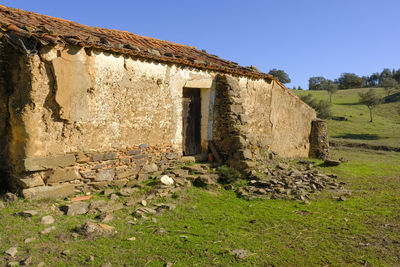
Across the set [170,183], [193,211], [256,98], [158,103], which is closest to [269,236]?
[193,211]

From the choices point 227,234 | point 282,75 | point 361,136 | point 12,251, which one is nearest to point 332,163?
point 227,234

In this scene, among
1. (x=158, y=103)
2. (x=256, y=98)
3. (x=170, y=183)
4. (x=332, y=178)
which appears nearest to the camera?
(x=170, y=183)

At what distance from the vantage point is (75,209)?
481cm

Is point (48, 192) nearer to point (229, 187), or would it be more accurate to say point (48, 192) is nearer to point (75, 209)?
point (75, 209)

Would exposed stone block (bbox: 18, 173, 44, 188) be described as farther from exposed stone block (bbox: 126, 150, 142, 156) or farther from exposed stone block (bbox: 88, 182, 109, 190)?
exposed stone block (bbox: 126, 150, 142, 156)

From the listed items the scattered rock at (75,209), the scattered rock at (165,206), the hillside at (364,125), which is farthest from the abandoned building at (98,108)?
the hillside at (364,125)

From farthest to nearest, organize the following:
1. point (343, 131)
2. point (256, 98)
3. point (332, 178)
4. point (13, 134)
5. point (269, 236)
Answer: point (343, 131), point (256, 98), point (332, 178), point (13, 134), point (269, 236)

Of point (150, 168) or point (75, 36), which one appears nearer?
point (75, 36)

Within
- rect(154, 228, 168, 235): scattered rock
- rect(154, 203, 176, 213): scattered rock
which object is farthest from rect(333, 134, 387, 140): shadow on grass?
rect(154, 228, 168, 235): scattered rock

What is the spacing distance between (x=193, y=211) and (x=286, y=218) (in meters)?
1.66

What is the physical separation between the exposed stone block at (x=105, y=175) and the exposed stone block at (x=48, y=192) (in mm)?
537

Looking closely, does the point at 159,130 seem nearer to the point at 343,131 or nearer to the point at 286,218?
the point at 286,218

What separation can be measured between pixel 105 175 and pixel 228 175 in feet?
9.28

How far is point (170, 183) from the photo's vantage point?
6.38m
